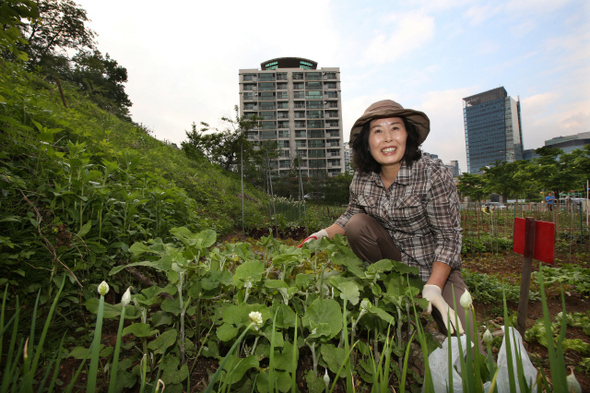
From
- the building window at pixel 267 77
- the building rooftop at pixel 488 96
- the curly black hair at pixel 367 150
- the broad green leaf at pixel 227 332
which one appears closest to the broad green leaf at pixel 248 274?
the broad green leaf at pixel 227 332

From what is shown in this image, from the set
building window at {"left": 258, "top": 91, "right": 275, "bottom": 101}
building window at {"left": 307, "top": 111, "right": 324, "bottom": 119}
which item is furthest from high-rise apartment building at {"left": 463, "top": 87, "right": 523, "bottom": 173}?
building window at {"left": 258, "top": 91, "right": 275, "bottom": 101}

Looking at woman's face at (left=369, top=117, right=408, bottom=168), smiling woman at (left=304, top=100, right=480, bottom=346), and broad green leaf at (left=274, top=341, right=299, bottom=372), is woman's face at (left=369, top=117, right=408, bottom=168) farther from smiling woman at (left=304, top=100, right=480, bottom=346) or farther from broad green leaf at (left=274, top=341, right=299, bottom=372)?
broad green leaf at (left=274, top=341, right=299, bottom=372)

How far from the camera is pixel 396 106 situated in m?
1.71

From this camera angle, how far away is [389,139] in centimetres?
165

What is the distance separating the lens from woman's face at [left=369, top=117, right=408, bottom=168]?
5.43 ft

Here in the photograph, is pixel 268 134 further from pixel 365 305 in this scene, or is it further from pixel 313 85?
pixel 365 305

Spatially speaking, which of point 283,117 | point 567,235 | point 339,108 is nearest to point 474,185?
point 567,235

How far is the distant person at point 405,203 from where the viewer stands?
152 centimetres

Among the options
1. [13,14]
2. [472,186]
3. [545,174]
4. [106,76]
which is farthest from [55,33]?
[472,186]

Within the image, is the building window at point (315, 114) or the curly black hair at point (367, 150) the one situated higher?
the building window at point (315, 114)

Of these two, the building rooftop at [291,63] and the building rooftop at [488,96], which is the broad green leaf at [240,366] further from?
the building rooftop at [488,96]

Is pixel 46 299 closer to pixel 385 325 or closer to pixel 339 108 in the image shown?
pixel 385 325

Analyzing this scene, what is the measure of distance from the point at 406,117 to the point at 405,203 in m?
0.58

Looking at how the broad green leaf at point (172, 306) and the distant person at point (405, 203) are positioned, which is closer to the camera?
the broad green leaf at point (172, 306)
